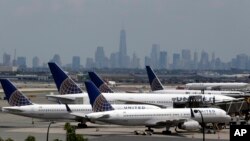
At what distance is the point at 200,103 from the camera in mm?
102562

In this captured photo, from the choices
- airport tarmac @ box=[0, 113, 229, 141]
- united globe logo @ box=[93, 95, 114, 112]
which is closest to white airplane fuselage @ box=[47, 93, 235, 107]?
airport tarmac @ box=[0, 113, 229, 141]

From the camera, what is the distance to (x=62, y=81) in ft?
335

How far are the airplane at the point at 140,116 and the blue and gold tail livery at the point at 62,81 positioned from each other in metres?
23.0

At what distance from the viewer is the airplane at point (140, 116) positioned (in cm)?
7662

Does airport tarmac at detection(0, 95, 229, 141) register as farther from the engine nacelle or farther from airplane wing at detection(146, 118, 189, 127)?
airplane wing at detection(146, 118, 189, 127)

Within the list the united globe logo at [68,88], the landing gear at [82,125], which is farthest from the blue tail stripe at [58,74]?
the landing gear at [82,125]

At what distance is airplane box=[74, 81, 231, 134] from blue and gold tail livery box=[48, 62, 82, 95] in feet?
75.4

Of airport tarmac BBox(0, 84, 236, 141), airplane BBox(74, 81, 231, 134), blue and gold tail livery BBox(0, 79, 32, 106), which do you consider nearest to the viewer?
airport tarmac BBox(0, 84, 236, 141)

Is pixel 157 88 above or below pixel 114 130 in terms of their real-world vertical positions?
above

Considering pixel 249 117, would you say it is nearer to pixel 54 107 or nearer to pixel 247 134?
pixel 54 107

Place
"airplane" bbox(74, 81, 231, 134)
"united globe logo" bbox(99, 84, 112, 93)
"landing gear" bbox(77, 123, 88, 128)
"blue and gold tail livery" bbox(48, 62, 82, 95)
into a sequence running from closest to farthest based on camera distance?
1. "airplane" bbox(74, 81, 231, 134)
2. "landing gear" bbox(77, 123, 88, 128)
3. "blue and gold tail livery" bbox(48, 62, 82, 95)
4. "united globe logo" bbox(99, 84, 112, 93)

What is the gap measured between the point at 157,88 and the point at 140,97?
1488 inches

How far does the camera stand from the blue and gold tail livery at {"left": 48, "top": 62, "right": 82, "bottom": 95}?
102 meters

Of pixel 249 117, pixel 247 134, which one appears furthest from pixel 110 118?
pixel 247 134
